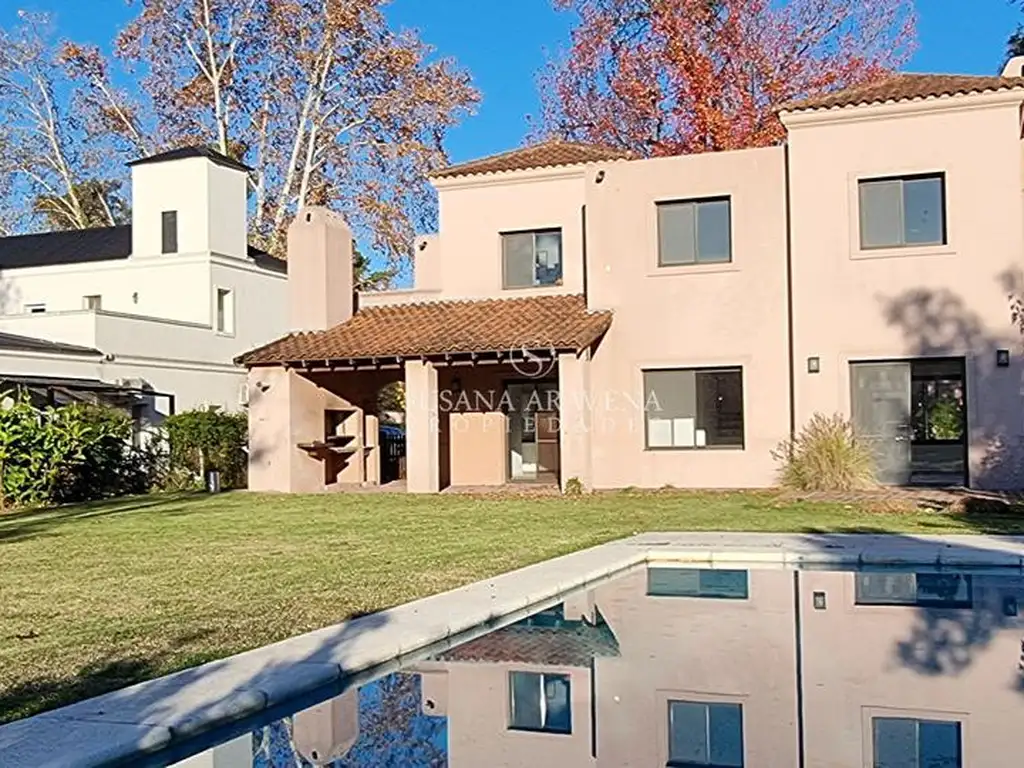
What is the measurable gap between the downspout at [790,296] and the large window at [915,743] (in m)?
16.3

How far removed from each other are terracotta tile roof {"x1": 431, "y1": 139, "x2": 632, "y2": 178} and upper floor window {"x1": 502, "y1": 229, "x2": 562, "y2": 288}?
5.20 ft

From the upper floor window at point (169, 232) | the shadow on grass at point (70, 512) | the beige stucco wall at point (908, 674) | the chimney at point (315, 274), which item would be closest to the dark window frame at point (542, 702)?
the beige stucco wall at point (908, 674)

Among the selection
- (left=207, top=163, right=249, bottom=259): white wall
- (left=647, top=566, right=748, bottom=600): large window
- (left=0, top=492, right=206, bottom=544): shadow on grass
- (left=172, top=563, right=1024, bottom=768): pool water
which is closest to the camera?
(left=172, top=563, right=1024, bottom=768): pool water

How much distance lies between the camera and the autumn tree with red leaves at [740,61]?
35125 millimetres

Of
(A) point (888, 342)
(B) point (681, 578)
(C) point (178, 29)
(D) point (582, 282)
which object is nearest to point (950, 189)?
(A) point (888, 342)

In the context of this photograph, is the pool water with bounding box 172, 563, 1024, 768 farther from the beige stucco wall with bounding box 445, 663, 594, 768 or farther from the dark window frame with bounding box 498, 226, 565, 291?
the dark window frame with bounding box 498, 226, 565, 291

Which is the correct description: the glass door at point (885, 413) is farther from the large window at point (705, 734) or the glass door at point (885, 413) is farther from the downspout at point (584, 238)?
the large window at point (705, 734)

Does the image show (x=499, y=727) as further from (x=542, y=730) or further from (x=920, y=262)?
(x=920, y=262)

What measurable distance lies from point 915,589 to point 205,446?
22048mm

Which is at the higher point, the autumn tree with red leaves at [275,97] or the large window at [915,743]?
the autumn tree with red leaves at [275,97]

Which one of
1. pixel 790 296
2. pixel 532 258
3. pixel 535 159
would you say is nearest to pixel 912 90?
pixel 790 296

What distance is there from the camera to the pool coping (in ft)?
20.2

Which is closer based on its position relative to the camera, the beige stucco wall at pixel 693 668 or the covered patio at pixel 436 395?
the beige stucco wall at pixel 693 668

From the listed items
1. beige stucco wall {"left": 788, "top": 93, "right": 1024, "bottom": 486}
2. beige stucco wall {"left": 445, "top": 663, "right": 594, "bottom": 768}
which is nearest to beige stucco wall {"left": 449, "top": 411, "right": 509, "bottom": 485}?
beige stucco wall {"left": 788, "top": 93, "right": 1024, "bottom": 486}
